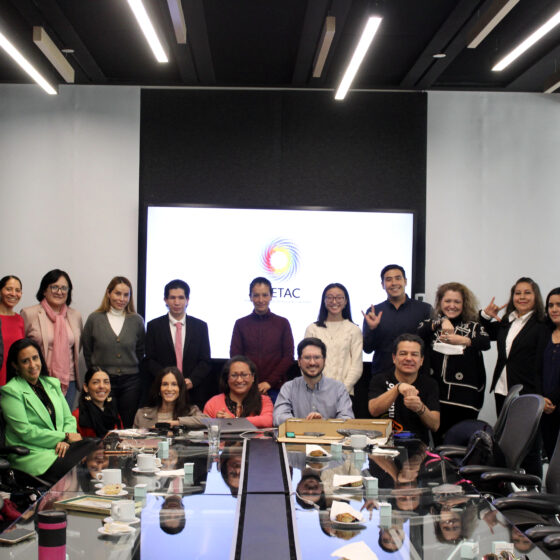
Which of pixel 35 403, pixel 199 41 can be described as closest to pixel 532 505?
pixel 35 403

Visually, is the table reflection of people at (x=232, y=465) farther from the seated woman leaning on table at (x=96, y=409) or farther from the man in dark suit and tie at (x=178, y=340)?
the man in dark suit and tie at (x=178, y=340)

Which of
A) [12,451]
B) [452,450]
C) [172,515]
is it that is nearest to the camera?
[172,515]

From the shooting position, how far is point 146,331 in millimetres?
5469

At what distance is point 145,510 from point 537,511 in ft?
4.78

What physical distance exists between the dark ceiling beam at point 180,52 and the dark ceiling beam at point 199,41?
29 millimetres

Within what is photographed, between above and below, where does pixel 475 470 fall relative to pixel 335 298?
below

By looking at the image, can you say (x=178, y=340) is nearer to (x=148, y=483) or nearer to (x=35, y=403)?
(x=35, y=403)

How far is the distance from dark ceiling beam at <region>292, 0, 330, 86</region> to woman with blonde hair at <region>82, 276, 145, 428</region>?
86.4 inches

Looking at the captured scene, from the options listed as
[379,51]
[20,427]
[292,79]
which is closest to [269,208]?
[292,79]

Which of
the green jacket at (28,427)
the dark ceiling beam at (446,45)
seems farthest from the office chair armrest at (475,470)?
the dark ceiling beam at (446,45)

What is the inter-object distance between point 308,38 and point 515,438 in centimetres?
320

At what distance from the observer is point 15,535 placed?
6.20 ft

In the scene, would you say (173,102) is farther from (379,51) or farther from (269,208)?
(379,51)

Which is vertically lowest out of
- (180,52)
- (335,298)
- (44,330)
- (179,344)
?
(179,344)
